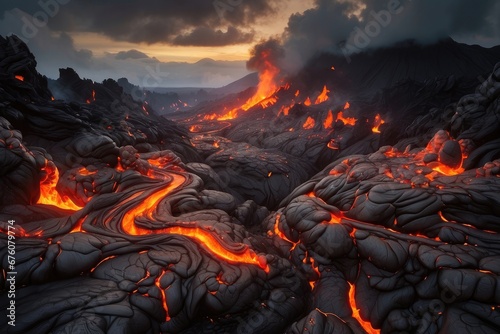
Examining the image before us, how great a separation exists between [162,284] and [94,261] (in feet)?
5.95

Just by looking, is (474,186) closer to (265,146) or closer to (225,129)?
(265,146)

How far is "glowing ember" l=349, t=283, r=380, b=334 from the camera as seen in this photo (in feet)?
23.3

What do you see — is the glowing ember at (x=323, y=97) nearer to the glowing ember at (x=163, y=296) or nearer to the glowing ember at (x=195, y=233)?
the glowing ember at (x=195, y=233)

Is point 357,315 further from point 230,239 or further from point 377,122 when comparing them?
point 377,122

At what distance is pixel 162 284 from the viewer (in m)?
6.87

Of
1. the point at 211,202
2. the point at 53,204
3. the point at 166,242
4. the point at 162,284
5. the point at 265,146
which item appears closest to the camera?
the point at 162,284

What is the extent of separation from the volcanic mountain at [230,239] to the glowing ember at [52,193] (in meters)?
0.04

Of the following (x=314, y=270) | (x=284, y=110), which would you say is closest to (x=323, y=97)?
(x=284, y=110)

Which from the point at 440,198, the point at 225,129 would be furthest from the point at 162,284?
the point at 225,129

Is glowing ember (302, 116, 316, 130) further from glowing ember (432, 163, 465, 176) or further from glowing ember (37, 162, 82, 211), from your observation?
glowing ember (37, 162, 82, 211)

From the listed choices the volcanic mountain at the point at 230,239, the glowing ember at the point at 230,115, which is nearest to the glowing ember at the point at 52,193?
the volcanic mountain at the point at 230,239

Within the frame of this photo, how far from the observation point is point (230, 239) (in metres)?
8.48

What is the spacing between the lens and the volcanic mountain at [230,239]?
637 cm

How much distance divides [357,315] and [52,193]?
10.3 metres
